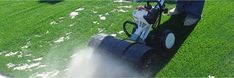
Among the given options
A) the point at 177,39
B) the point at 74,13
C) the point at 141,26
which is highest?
the point at 74,13

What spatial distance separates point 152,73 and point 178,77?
46 cm

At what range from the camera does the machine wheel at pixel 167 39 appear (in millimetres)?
7293

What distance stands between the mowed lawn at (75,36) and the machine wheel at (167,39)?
21cm

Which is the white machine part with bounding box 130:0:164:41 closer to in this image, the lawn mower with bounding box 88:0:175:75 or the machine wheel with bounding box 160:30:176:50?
the lawn mower with bounding box 88:0:175:75

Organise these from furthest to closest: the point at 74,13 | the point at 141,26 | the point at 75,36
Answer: the point at 74,13 < the point at 75,36 < the point at 141,26

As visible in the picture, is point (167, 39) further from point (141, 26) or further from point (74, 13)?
point (74, 13)

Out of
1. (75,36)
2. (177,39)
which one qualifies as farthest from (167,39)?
(75,36)

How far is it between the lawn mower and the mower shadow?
12cm

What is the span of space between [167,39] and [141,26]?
0.51 metres

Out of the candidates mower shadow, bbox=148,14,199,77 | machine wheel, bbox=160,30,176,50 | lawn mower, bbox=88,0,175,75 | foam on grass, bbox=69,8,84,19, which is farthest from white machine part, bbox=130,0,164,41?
foam on grass, bbox=69,8,84,19

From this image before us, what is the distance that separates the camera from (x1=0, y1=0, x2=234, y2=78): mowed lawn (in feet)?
23.5

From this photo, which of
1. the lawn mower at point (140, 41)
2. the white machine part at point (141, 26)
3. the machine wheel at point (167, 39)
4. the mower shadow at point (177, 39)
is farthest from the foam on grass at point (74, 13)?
the machine wheel at point (167, 39)

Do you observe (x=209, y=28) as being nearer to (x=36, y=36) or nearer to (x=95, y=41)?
(x=95, y=41)

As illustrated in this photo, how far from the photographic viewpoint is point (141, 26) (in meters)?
7.31
